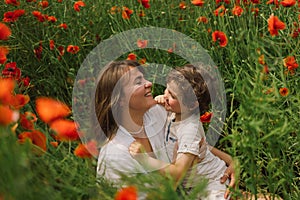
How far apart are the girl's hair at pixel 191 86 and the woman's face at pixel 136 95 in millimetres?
173

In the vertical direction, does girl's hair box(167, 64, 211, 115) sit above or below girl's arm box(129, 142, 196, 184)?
above

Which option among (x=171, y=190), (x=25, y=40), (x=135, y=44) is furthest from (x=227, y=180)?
(x=25, y=40)

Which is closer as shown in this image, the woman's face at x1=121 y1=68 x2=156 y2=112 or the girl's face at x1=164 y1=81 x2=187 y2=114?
the woman's face at x1=121 y1=68 x2=156 y2=112

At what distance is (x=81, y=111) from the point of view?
240 centimetres

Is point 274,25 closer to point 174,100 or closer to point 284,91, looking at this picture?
point 284,91

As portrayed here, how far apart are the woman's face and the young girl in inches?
6.0

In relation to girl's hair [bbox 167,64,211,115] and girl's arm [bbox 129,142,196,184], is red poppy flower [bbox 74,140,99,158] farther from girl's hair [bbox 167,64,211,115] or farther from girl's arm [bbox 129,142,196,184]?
girl's hair [bbox 167,64,211,115]

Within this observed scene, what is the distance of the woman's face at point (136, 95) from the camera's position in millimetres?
1950

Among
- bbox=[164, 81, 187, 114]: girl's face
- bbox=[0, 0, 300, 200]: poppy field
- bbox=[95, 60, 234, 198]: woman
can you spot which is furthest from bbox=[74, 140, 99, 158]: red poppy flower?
bbox=[164, 81, 187, 114]: girl's face

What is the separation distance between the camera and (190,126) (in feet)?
6.68

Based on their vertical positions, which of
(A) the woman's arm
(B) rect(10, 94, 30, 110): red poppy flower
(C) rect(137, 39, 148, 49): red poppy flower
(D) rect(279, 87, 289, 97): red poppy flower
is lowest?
(A) the woman's arm

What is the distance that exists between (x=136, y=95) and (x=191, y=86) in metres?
0.29

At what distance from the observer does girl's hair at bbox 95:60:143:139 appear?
77.7 inches

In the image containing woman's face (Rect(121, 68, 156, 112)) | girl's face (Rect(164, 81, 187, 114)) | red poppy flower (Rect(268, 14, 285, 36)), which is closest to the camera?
red poppy flower (Rect(268, 14, 285, 36))
